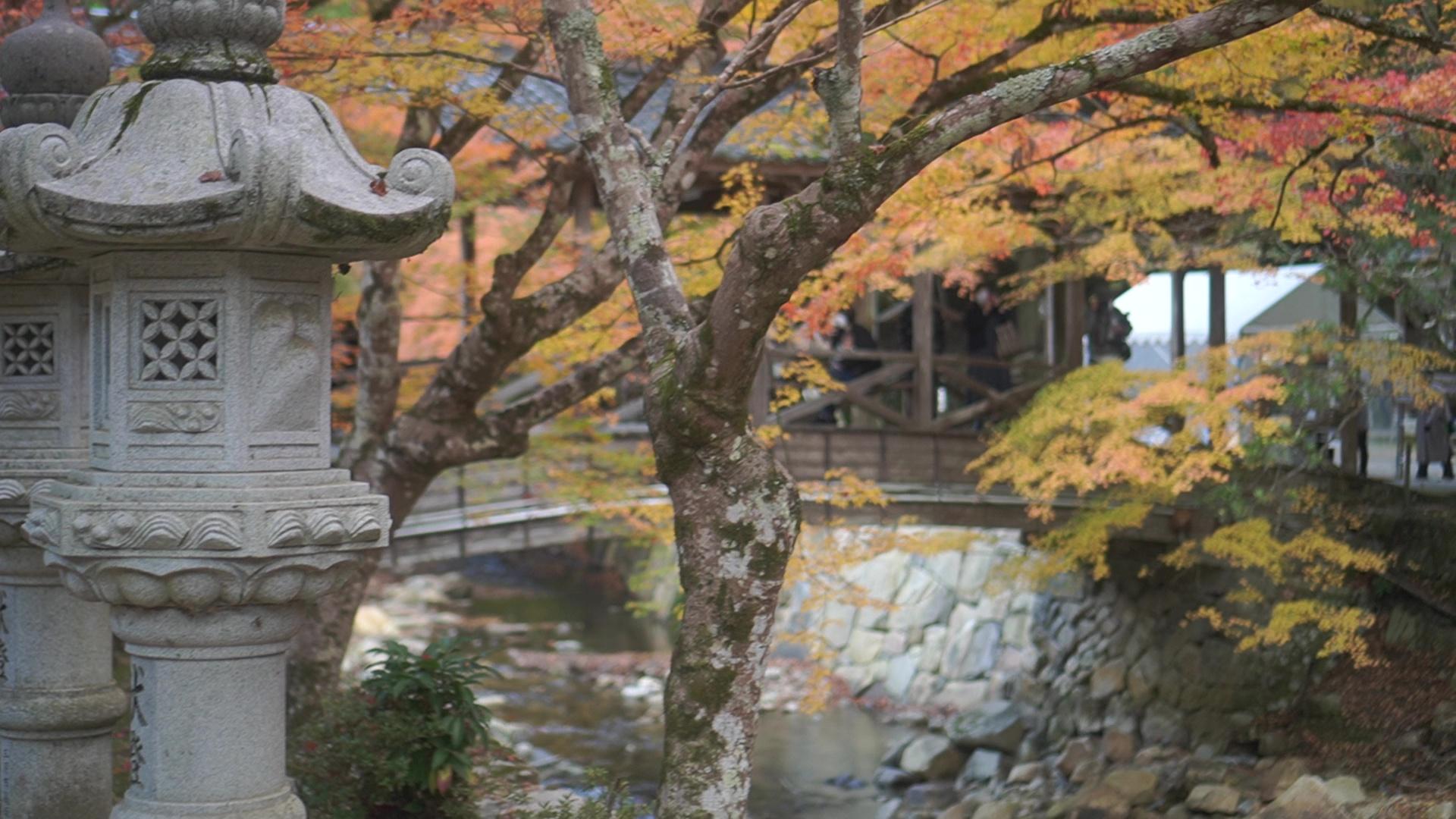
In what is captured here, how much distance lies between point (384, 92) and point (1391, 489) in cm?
838

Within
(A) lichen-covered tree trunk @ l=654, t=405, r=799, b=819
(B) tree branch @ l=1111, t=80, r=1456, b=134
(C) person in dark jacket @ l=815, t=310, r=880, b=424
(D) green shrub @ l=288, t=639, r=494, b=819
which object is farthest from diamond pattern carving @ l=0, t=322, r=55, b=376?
(C) person in dark jacket @ l=815, t=310, r=880, b=424

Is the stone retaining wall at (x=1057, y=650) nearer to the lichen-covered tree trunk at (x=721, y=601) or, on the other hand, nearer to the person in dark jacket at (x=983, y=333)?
the person in dark jacket at (x=983, y=333)

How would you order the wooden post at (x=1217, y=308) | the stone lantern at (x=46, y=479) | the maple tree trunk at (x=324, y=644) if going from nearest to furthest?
the stone lantern at (x=46, y=479), the maple tree trunk at (x=324, y=644), the wooden post at (x=1217, y=308)

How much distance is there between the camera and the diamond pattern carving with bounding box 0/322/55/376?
213 inches

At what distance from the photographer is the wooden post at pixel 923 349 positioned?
1402 cm

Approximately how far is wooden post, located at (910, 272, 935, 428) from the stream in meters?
3.62

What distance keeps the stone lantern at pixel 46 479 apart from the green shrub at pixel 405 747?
1.28m

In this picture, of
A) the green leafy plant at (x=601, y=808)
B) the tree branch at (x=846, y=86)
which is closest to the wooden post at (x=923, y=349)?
the green leafy plant at (x=601, y=808)

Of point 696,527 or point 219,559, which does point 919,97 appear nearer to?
point 696,527

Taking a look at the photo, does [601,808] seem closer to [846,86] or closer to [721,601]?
[721,601]

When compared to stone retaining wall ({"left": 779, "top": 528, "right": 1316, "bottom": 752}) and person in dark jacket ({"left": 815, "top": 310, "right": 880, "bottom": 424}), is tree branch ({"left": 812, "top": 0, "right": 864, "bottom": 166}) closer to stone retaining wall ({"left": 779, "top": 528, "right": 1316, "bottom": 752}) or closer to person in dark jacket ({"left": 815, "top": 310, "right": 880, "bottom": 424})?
stone retaining wall ({"left": 779, "top": 528, "right": 1316, "bottom": 752})

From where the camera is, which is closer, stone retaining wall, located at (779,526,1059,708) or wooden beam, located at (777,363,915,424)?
wooden beam, located at (777,363,915,424)

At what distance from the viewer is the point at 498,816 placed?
23.1ft

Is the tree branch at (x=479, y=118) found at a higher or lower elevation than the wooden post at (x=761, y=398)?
higher
